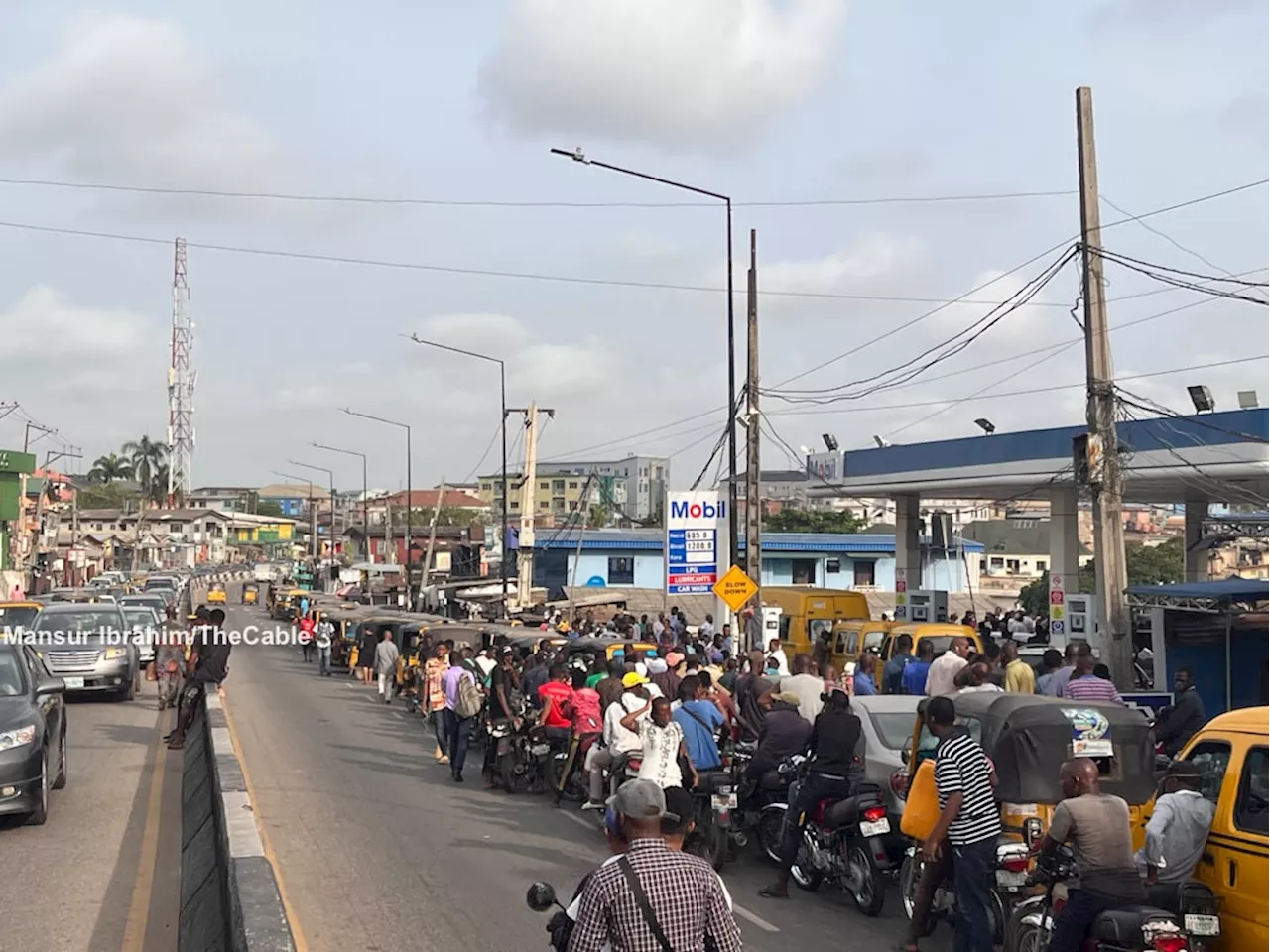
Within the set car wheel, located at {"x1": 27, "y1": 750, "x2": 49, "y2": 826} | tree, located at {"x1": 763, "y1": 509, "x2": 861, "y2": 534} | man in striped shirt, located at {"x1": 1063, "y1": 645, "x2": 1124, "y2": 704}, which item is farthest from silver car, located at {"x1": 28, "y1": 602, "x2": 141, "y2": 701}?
tree, located at {"x1": 763, "y1": 509, "x2": 861, "y2": 534}

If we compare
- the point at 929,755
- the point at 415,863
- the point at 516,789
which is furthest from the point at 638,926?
the point at 516,789

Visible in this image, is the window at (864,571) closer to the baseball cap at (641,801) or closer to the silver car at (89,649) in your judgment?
the silver car at (89,649)

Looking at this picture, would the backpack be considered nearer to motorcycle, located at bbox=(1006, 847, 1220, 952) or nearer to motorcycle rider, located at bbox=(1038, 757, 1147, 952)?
motorcycle, located at bbox=(1006, 847, 1220, 952)

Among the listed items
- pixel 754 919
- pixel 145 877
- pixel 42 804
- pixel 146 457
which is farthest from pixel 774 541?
pixel 146 457

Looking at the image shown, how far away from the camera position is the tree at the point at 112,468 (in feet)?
515

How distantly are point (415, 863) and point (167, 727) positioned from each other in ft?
34.1

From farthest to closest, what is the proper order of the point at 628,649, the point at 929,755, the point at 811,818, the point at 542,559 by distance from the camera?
1. the point at 542,559
2. the point at 628,649
3. the point at 811,818
4. the point at 929,755

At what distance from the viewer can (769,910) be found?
9969 millimetres

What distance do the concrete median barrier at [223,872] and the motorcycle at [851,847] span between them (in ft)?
13.1

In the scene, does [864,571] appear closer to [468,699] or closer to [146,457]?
[468,699]

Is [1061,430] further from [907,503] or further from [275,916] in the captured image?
[275,916]

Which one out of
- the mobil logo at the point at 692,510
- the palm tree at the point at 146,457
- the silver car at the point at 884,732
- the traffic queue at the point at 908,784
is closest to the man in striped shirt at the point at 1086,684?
the traffic queue at the point at 908,784

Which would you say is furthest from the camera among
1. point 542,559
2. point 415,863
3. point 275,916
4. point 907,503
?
Answer: point 542,559

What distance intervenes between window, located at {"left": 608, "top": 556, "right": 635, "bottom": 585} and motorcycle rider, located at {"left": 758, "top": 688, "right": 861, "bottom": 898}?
2165 inches
